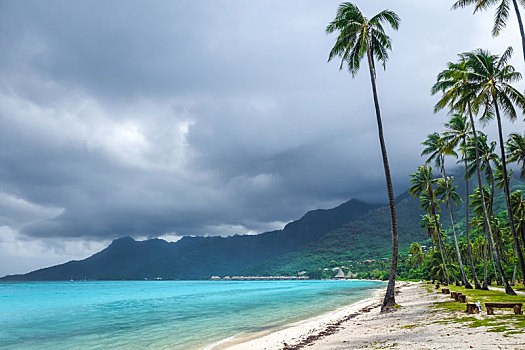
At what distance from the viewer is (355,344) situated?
1234cm

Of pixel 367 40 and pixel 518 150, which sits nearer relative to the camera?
pixel 367 40

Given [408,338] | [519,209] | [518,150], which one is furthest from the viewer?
[519,209]

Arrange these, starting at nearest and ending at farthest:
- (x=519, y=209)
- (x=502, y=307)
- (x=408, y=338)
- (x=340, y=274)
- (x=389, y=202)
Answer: (x=408, y=338), (x=502, y=307), (x=389, y=202), (x=519, y=209), (x=340, y=274)

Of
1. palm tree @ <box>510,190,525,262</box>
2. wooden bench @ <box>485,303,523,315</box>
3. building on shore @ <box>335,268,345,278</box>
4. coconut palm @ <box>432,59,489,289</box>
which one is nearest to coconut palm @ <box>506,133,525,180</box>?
coconut palm @ <box>432,59,489,289</box>

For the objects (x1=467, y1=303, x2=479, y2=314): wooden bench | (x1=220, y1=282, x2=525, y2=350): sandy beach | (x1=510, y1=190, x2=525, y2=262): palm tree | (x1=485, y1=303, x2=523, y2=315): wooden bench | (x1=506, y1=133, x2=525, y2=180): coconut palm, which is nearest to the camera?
(x1=220, y1=282, x2=525, y2=350): sandy beach

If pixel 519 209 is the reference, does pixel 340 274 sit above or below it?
below

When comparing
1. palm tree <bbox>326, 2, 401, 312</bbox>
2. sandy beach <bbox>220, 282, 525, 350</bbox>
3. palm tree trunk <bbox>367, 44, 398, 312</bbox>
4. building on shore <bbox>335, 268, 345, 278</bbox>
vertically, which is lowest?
building on shore <bbox>335, 268, 345, 278</bbox>

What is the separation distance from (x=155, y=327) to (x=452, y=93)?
87.2 ft

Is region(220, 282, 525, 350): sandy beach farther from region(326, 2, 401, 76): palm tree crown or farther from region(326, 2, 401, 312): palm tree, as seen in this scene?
region(326, 2, 401, 76): palm tree crown

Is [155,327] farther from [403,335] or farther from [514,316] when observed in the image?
[514,316]

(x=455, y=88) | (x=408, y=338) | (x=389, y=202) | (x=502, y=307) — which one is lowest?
(x=408, y=338)

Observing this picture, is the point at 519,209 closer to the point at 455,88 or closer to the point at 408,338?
the point at 455,88

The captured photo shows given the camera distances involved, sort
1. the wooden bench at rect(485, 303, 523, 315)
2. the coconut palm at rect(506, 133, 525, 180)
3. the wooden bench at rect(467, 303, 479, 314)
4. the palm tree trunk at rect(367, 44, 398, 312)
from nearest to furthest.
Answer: the wooden bench at rect(485, 303, 523, 315)
the wooden bench at rect(467, 303, 479, 314)
the palm tree trunk at rect(367, 44, 398, 312)
the coconut palm at rect(506, 133, 525, 180)

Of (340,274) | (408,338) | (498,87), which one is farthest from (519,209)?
(340,274)
